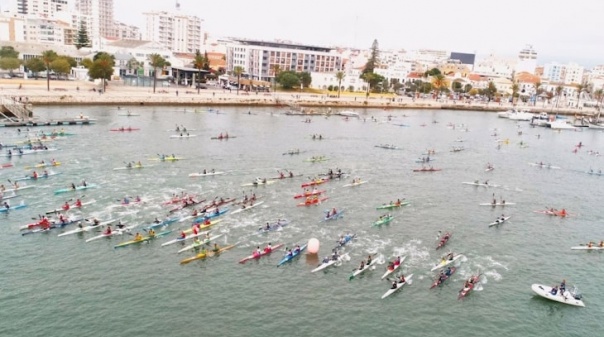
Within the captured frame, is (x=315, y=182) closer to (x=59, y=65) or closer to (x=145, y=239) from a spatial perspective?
(x=145, y=239)

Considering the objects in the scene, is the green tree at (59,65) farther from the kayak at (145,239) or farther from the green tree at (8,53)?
the kayak at (145,239)

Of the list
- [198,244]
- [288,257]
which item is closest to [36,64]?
[198,244]

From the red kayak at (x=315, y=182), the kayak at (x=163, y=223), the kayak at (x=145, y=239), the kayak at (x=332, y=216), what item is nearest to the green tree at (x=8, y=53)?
the red kayak at (x=315, y=182)

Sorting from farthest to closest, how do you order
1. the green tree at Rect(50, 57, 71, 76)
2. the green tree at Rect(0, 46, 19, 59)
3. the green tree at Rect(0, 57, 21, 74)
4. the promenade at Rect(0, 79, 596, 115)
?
the green tree at Rect(0, 46, 19, 59) → the green tree at Rect(0, 57, 21, 74) → the green tree at Rect(50, 57, 71, 76) → the promenade at Rect(0, 79, 596, 115)

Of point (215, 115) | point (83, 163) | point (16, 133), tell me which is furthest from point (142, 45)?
point (83, 163)

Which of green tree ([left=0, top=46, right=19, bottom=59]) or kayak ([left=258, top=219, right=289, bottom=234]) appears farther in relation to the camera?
green tree ([left=0, top=46, right=19, bottom=59])

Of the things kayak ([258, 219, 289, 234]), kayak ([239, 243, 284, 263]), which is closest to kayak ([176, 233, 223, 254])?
kayak ([239, 243, 284, 263])

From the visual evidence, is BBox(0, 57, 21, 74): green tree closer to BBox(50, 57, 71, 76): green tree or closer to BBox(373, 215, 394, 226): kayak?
BBox(50, 57, 71, 76): green tree
